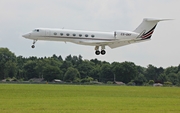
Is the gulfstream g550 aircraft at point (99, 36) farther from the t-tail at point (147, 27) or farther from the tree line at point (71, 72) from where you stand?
the tree line at point (71, 72)

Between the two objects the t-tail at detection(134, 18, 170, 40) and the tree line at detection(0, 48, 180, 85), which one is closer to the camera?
the t-tail at detection(134, 18, 170, 40)

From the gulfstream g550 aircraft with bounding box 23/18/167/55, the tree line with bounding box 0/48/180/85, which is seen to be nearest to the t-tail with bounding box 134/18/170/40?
the gulfstream g550 aircraft with bounding box 23/18/167/55

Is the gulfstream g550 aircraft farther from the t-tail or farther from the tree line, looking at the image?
the tree line

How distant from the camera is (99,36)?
207 ft

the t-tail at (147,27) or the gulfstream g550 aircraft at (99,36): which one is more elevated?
the t-tail at (147,27)

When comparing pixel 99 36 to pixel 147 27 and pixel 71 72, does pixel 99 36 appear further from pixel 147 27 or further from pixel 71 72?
pixel 71 72

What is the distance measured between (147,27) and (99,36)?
27.0 ft

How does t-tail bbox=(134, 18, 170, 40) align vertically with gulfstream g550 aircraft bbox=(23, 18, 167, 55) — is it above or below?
above

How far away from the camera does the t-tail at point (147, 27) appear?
2564 inches

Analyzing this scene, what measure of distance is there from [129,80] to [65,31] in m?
104

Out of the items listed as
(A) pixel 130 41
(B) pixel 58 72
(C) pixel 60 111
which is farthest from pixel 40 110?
(B) pixel 58 72

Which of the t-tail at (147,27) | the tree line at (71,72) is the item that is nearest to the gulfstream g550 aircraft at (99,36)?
the t-tail at (147,27)

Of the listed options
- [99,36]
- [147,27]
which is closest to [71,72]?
[147,27]

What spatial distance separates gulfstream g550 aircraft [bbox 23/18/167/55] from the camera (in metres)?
61.0
